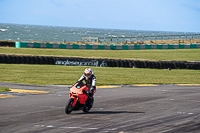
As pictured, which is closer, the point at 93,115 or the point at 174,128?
the point at 174,128

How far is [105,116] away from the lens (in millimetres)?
10953

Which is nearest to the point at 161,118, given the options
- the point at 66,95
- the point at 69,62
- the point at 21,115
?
the point at 21,115

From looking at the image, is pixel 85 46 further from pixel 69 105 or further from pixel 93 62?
pixel 69 105

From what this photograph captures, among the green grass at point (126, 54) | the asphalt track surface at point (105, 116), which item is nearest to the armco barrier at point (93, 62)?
the green grass at point (126, 54)

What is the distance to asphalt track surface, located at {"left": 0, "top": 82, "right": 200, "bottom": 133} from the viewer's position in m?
8.92

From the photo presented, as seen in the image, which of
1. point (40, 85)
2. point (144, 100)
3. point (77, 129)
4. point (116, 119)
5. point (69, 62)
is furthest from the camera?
point (69, 62)

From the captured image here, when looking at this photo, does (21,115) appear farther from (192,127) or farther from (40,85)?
(40,85)

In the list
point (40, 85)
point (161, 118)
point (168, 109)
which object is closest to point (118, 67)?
point (40, 85)

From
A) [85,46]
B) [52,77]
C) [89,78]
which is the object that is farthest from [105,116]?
[85,46]

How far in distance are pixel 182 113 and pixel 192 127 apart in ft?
8.22

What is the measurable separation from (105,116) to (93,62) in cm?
2305

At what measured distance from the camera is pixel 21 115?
35.2 feet

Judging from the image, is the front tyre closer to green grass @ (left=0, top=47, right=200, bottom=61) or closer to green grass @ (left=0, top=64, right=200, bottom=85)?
green grass @ (left=0, top=64, right=200, bottom=85)

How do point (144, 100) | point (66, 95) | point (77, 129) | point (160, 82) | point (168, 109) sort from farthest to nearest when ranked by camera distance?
point (160, 82)
point (66, 95)
point (144, 100)
point (168, 109)
point (77, 129)
